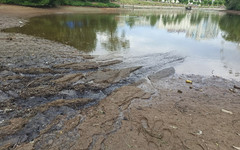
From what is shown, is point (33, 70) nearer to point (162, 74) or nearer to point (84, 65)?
point (84, 65)

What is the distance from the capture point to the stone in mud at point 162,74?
713 centimetres

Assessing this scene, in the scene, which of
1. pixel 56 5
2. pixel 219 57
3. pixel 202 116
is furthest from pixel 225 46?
pixel 56 5

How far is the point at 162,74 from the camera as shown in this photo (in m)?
7.52

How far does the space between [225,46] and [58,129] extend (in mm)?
15532

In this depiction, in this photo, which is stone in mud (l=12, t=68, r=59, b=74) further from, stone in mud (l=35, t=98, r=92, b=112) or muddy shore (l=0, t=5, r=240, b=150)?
stone in mud (l=35, t=98, r=92, b=112)

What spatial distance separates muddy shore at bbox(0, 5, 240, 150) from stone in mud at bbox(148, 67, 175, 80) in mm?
50

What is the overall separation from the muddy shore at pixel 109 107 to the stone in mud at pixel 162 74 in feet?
0.16

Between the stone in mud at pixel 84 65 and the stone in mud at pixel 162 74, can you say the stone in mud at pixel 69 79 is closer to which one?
the stone in mud at pixel 84 65

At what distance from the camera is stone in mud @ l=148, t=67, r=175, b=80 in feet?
23.4

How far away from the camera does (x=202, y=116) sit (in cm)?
448

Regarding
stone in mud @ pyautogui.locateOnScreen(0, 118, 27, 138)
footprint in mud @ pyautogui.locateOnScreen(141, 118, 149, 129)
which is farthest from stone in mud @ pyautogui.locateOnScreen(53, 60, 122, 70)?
footprint in mud @ pyautogui.locateOnScreen(141, 118, 149, 129)

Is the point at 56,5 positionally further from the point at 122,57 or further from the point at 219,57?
the point at 219,57

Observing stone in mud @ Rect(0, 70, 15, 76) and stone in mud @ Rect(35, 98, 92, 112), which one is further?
stone in mud @ Rect(0, 70, 15, 76)

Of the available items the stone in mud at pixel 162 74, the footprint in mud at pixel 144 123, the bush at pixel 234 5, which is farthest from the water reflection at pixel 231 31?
the bush at pixel 234 5
